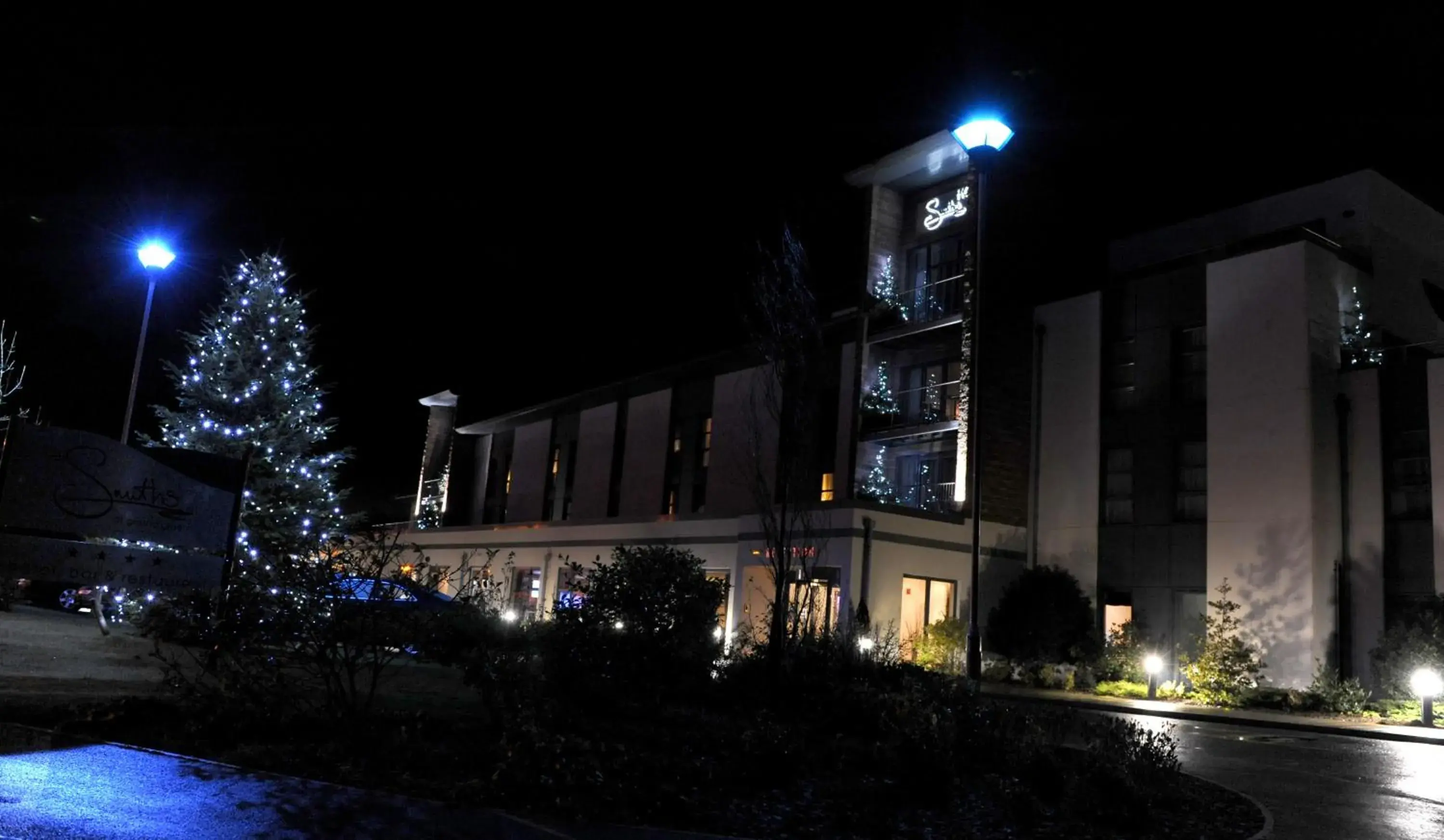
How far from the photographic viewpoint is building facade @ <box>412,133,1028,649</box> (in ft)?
89.8

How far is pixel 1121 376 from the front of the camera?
28359 millimetres

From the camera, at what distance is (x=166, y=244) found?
74.7 ft

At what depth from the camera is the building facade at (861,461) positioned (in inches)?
1078

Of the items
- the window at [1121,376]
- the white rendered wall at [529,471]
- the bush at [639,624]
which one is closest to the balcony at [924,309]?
the window at [1121,376]

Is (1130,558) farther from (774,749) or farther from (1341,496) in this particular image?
(774,749)

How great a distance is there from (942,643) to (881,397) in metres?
8.92

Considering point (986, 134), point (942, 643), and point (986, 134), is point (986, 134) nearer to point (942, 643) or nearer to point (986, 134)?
point (986, 134)

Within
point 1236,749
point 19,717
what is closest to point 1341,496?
point 1236,749

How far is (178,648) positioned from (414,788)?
11291mm

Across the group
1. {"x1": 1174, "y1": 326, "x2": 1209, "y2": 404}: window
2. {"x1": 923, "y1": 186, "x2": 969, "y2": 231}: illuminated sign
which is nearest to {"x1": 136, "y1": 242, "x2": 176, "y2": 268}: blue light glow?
{"x1": 923, "y1": 186, "x2": 969, "y2": 231}: illuminated sign

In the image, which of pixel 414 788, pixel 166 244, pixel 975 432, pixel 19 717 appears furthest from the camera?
pixel 166 244

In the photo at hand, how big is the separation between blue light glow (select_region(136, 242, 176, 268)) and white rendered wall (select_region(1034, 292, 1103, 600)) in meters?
22.2

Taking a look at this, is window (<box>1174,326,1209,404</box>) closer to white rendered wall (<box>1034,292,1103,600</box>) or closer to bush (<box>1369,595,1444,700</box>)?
white rendered wall (<box>1034,292,1103,600</box>)

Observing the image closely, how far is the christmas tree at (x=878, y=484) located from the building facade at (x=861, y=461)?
0.18ft
